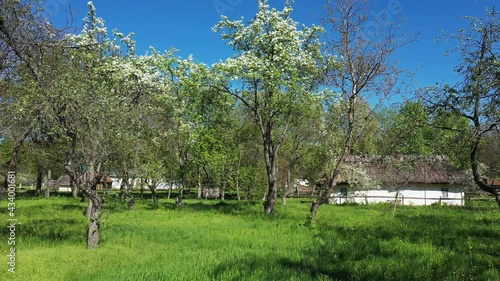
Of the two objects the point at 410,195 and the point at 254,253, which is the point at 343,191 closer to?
the point at 410,195

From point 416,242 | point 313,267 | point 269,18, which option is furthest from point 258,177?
point 313,267

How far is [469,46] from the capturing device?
1275 centimetres

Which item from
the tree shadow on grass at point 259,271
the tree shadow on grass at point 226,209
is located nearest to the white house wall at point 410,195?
the tree shadow on grass at point 226,209

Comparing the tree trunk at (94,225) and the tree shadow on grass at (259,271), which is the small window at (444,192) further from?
the tree trunk at (94,225)

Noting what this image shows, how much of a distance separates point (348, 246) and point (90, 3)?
20114mm

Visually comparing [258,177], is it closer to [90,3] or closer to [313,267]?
[90,3]

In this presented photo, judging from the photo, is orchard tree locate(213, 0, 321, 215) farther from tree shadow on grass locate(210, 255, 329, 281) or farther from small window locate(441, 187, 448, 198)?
small window locate(441, 187, 448, 198)

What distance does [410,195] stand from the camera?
1956 inches

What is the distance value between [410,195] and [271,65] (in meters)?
35.1

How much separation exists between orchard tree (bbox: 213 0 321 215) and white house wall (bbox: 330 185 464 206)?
1011 inches

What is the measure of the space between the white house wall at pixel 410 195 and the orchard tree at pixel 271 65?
25.7 metres

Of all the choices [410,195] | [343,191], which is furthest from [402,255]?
[410,195]

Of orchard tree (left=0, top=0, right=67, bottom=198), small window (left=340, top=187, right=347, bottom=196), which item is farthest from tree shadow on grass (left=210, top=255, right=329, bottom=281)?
small window (left=340, top=187, right=347, bottom=196)

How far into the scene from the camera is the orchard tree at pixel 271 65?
22516mm
